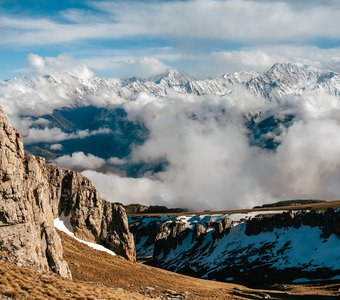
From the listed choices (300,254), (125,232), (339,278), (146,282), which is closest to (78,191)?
(125,232)

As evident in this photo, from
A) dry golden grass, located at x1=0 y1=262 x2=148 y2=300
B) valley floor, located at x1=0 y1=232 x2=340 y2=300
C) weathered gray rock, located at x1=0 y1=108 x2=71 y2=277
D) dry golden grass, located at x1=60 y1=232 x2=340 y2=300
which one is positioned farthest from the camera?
dry golden grass, located at x1=60 y1=232 x2=340 y2=300

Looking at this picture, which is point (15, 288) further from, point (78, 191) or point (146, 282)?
point (78, 191)

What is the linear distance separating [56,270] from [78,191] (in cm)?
5796

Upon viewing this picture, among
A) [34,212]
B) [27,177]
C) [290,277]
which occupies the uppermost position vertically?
[27,177]

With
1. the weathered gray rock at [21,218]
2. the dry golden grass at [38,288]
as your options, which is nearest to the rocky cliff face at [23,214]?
the weathered gray rock at [21,218]

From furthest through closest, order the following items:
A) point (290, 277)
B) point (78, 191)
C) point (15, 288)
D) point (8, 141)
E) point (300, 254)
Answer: point (300, 254)
point (290, 277)
point (78, 191)
point (8, 141)
point (15, 288)

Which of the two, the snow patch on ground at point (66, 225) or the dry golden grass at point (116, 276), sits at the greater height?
the snow patch on ground at point (66, 225)

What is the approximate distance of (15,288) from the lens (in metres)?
33.3

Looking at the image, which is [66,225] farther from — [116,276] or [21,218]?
[21,218]

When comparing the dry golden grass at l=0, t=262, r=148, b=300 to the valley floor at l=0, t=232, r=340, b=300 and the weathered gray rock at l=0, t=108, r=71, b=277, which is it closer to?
the valley floor at l=0, t=232, r=340, b=300

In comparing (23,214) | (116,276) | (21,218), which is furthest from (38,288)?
(116,276)

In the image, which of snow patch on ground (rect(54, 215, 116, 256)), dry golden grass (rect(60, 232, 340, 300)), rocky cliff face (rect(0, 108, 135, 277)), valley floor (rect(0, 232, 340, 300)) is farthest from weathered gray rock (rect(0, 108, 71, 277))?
snow patch on ground (rect(54, 215, 116, 256))

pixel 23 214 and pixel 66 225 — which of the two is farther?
pixel 66 225

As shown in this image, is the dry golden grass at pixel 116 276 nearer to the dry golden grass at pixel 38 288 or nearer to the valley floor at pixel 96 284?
the valley floor at pixel 96 284
